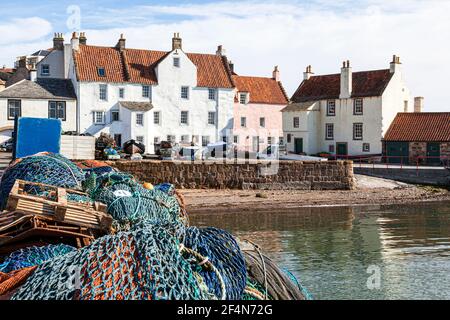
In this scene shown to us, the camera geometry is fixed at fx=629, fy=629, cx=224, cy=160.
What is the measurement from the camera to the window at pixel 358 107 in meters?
46.3

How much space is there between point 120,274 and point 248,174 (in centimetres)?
2556

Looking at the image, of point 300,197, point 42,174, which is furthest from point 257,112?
point 42,174

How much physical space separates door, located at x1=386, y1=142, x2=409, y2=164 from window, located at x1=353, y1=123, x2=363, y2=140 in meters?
2.53

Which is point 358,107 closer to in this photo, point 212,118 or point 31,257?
point 212,118

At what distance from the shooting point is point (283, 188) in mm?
30312

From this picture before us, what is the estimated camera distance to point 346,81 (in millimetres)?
47344

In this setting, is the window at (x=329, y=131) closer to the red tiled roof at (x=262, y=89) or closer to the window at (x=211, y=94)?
the red tiled roof at (x=262, y=89)

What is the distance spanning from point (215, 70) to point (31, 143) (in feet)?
110

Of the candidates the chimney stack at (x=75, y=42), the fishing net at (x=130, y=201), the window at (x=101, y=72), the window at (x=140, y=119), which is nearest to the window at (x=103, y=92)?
the window at (x=101, y=72)

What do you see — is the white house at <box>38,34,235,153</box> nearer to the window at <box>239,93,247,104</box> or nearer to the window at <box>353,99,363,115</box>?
the window at <box>239,93,247,104</box>

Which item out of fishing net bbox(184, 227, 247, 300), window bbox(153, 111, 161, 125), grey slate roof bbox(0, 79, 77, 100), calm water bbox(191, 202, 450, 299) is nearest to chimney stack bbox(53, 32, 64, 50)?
grey slate roof bbox(0, 79, 77, 100)

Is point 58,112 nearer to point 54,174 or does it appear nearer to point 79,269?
point 54,174
